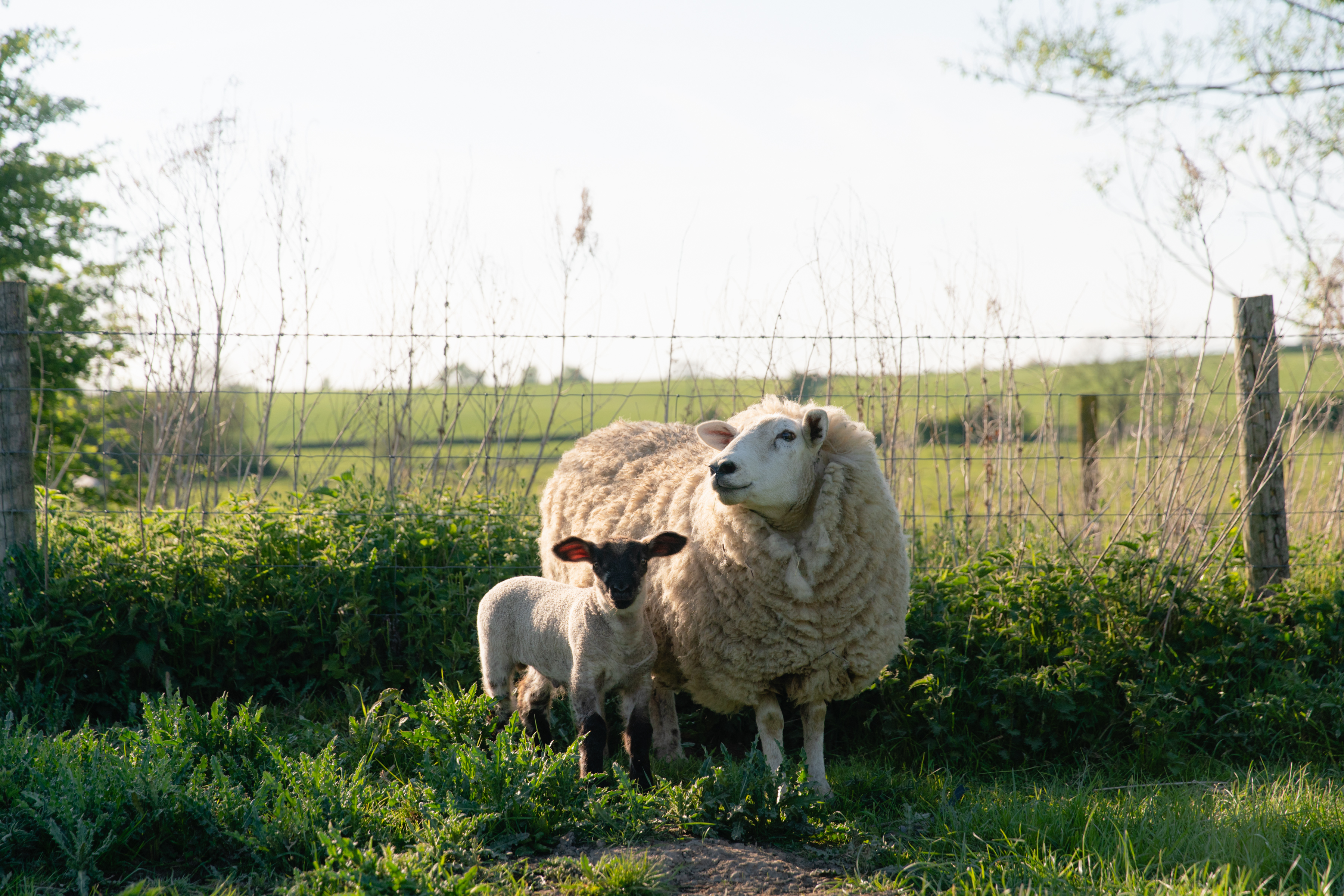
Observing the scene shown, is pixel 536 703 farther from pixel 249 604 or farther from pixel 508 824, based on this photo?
pixel 249 604

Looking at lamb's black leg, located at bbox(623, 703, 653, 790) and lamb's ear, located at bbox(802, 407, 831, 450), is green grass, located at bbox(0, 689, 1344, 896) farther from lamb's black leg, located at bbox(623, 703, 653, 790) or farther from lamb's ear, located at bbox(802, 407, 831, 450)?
lamb's ear, located at bbox(802, 407, 831, 450)

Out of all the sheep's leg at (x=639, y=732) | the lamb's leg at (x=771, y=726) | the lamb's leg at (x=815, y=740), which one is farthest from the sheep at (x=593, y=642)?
the lamb's leg at (x=815, y=740)

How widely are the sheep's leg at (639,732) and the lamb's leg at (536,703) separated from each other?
0.45 metres

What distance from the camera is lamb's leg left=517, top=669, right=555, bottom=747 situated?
3.93m

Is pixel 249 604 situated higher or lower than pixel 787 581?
lower

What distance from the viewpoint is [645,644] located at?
140 inches

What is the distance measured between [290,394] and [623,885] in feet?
14.3

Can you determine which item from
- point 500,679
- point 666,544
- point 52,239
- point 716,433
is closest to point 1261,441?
point 716,433

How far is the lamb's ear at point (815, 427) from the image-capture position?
147 inches

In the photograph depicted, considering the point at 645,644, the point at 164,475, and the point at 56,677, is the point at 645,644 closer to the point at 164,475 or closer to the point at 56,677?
the point at 56,677

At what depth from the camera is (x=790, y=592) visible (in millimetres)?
3760

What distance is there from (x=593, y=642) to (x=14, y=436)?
3807 millimetres

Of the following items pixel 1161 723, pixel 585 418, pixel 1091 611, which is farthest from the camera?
pixel 585 418

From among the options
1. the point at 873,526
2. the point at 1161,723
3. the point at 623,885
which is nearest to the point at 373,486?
the point at 873,526
